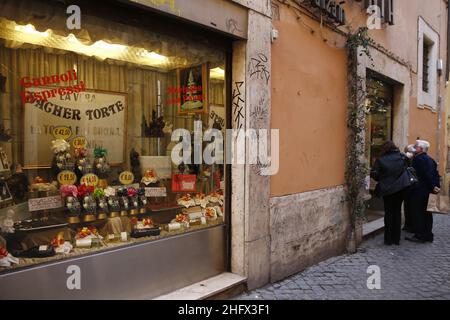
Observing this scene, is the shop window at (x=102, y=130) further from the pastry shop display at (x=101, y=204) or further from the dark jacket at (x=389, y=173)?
the dark jacket at (x=389, y=173)

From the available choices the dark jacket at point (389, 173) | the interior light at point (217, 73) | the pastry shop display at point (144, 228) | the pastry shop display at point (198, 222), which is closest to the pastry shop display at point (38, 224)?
the pastry shop display at point (144, 228)

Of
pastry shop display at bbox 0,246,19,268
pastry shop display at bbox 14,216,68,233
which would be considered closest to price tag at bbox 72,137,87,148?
pastry shop display at bbox 14,216,68,233

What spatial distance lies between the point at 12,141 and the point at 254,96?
232cm

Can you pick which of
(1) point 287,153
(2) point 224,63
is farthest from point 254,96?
(1) point 287,153

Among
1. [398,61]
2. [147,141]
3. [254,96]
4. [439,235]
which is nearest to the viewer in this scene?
[254,96]

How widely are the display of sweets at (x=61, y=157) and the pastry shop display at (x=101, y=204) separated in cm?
33

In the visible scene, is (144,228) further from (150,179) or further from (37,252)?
(37,252)

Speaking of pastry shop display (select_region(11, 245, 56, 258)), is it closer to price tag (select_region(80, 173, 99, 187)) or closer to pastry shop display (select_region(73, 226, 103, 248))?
pastry shop display (select_region(73, 226, 103, 248))

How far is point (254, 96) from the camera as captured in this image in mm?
4195

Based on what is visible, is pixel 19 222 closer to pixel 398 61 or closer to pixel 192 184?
pixel 192 184

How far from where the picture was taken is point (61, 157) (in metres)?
3.78

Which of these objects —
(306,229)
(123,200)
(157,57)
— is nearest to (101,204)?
(123,200)

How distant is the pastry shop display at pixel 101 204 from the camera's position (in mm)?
3775

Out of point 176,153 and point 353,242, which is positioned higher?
point 176,153
